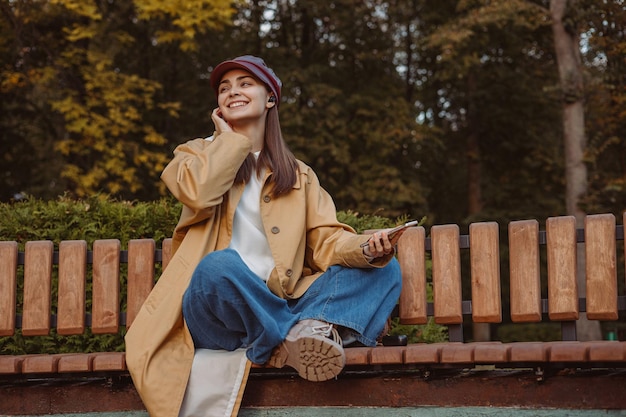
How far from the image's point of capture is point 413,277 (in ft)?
14.8

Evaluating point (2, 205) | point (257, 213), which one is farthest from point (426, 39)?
point (257, 213)

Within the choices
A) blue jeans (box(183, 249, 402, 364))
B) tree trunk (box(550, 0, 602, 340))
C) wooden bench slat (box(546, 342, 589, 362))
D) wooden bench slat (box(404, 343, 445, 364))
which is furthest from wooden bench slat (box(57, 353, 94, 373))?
tree trunk (box(550, 0, 602, 340))

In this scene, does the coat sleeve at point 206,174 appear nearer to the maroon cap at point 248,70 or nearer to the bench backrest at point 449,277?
the maroon cap at point 248,70

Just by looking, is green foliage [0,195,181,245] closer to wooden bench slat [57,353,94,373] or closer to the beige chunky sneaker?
wooden bench slat [57,353,94,373]

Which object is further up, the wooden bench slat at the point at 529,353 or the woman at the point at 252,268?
the woman at the point at 252,268

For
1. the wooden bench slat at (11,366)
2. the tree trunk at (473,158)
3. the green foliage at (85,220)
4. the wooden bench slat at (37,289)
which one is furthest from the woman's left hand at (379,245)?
the tree trunk at (473,158)

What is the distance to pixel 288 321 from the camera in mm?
3723

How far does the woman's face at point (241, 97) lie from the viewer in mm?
4262

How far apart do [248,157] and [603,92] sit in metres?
14.1

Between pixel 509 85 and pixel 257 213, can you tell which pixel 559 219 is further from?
pixel 509 85

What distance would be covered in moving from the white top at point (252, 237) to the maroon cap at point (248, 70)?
56 cm

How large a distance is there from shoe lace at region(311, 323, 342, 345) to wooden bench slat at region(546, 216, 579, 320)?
45.1 inches

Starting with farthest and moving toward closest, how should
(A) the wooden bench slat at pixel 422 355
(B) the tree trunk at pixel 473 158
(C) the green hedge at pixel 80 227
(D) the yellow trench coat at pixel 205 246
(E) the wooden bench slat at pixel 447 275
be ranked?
(B) the tree trunk at pixel 473 158
(C) the green hedge at pixel 80 227
(E) the wooden bench slat at pixel 447 275
(D) the yellow trench coat at pixel 205 246
(A) the wooden bench slat at pixel 422 355

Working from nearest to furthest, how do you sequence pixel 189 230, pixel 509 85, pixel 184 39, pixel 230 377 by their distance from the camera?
pixel 230 377 < pixel 189 230 < pixel 184 39 < pixel 509 85
